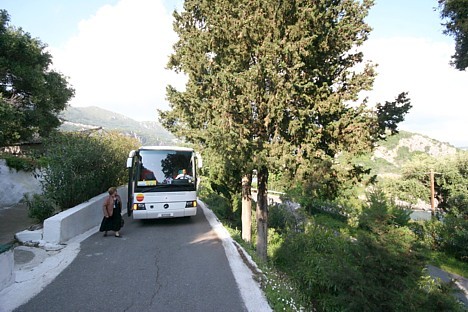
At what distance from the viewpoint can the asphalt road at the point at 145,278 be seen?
4184mm

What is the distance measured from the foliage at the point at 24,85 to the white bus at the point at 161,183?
10940mm

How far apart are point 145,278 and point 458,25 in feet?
50.3

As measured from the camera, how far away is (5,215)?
10.3 meters

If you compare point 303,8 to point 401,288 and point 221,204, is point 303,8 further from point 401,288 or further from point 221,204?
point 221,204

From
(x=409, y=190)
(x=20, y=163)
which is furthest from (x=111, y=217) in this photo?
(x=409, y=190)

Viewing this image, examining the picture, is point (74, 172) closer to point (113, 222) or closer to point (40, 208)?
point (40, 208)

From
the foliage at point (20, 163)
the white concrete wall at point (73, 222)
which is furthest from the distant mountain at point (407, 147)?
the white concrete wall at point (73, 222)

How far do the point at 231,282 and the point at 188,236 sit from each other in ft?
12.2

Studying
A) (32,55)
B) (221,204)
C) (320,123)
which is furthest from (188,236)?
(32,55)

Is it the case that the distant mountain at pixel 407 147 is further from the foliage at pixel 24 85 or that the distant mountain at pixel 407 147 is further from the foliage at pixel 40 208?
the foliage at pixel 40 208

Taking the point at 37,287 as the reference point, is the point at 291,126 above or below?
above

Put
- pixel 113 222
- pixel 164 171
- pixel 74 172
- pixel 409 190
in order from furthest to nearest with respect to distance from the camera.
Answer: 1. pixel 409 190
2. pixel 164 171
3. pixel 74 172
4. pixel 113 222

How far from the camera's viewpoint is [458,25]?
1186 centimetres

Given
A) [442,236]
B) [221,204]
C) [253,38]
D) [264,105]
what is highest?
[253,38]
